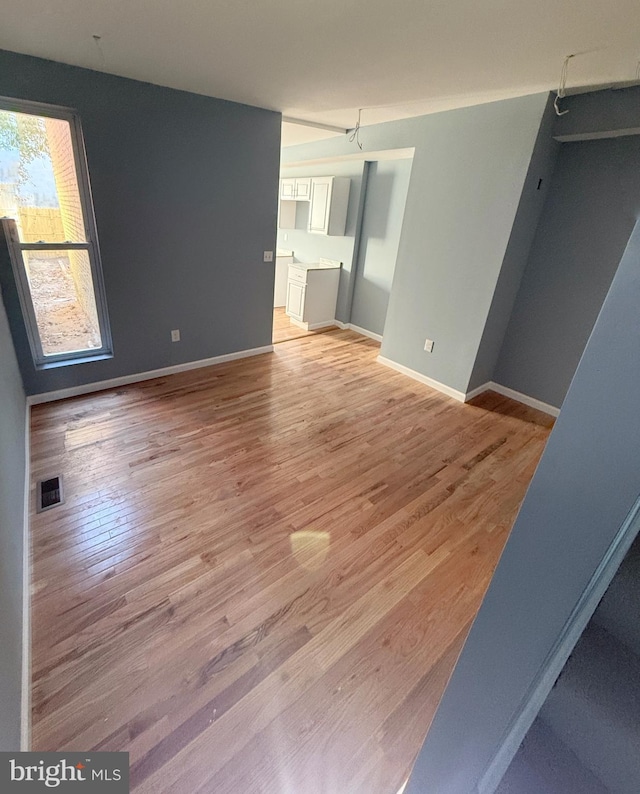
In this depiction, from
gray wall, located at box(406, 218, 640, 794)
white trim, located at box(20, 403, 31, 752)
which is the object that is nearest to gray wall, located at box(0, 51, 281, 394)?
white trim, located at box(20, 403, 31, 752)

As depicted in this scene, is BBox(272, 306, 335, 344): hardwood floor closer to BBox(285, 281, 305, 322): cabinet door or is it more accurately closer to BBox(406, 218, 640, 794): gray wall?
BBox(285, 281, 305, 322): cabinet door

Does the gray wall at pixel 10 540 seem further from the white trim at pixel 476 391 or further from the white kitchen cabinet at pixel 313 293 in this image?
the white trim at pixel 476 391

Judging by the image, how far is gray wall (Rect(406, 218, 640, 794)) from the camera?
1.39 feet

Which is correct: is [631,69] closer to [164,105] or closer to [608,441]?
[608,441]

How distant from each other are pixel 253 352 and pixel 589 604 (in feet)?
13.1

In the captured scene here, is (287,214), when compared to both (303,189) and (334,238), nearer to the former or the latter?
(303,189)

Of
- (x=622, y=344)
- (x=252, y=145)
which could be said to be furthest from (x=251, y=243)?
(x=622, y=344)

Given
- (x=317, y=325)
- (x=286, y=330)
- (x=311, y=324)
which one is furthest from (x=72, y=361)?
(x=317, y=325)

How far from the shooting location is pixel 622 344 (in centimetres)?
42

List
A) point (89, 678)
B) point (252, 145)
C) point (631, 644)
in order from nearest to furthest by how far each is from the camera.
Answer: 1. point (631, 644)
2. point (89, 678)
3. point (252, 145)

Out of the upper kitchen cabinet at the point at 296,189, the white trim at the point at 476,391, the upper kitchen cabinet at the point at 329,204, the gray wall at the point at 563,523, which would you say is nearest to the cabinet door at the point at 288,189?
the upper kitchen cabinet at the point at 296,189

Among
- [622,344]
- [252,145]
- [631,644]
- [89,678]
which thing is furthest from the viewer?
[252,145]

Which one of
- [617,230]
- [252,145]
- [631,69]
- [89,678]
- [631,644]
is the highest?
[631,69]

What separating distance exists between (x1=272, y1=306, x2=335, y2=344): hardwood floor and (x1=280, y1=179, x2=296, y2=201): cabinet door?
66.4 inches
